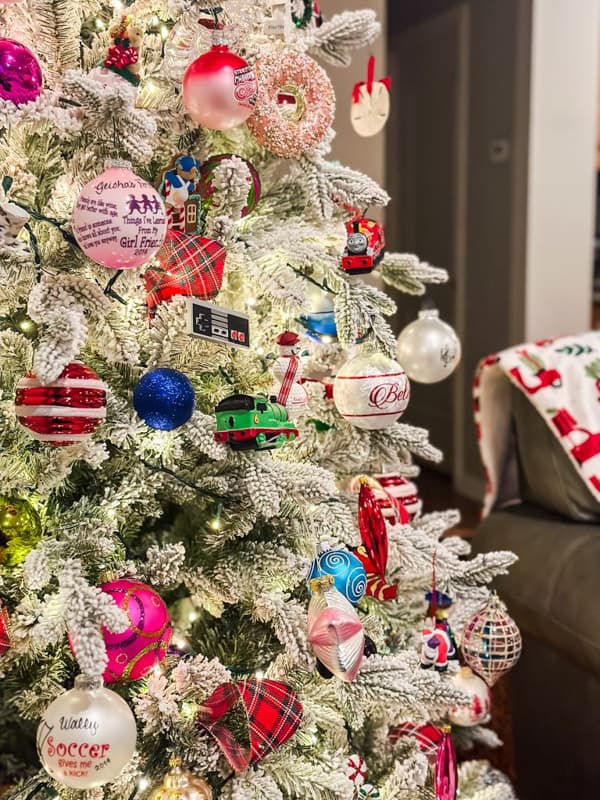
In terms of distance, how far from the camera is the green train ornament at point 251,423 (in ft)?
2.54

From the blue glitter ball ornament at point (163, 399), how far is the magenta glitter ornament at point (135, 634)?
0.53ft

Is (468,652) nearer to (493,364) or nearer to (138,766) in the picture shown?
(138,766)

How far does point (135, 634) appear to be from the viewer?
728 millimetres

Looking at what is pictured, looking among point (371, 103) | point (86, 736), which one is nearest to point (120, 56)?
point (371, 103)

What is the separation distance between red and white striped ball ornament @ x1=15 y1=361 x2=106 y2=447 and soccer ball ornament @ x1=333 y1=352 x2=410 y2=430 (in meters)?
0.29

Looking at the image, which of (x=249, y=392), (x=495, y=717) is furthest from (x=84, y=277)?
(x=495, y=717)

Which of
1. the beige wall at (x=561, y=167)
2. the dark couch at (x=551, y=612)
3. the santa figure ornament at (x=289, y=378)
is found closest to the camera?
the santa figure ornament at (x=289, y=378)

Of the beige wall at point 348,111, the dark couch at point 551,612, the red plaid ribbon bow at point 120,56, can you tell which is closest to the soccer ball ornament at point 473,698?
the dark couch at point 551,612

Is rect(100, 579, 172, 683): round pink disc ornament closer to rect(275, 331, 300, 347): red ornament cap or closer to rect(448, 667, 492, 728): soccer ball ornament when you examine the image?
rect(275, 331, 300, 347): red ornament cap

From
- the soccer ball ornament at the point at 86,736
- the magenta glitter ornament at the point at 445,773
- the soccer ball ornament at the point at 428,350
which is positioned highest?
the soccer ball ornament at the point at 428,350

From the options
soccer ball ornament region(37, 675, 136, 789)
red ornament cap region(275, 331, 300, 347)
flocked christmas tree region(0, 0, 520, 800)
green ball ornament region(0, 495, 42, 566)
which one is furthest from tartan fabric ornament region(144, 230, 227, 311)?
soccer ball ornament region(37, 675, 136, 789)

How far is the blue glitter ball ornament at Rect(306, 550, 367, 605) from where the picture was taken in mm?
808

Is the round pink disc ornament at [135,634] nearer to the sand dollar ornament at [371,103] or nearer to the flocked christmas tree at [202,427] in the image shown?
the flocked christmas tree at [202,427]

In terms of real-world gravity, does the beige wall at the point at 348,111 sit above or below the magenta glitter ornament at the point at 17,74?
above
